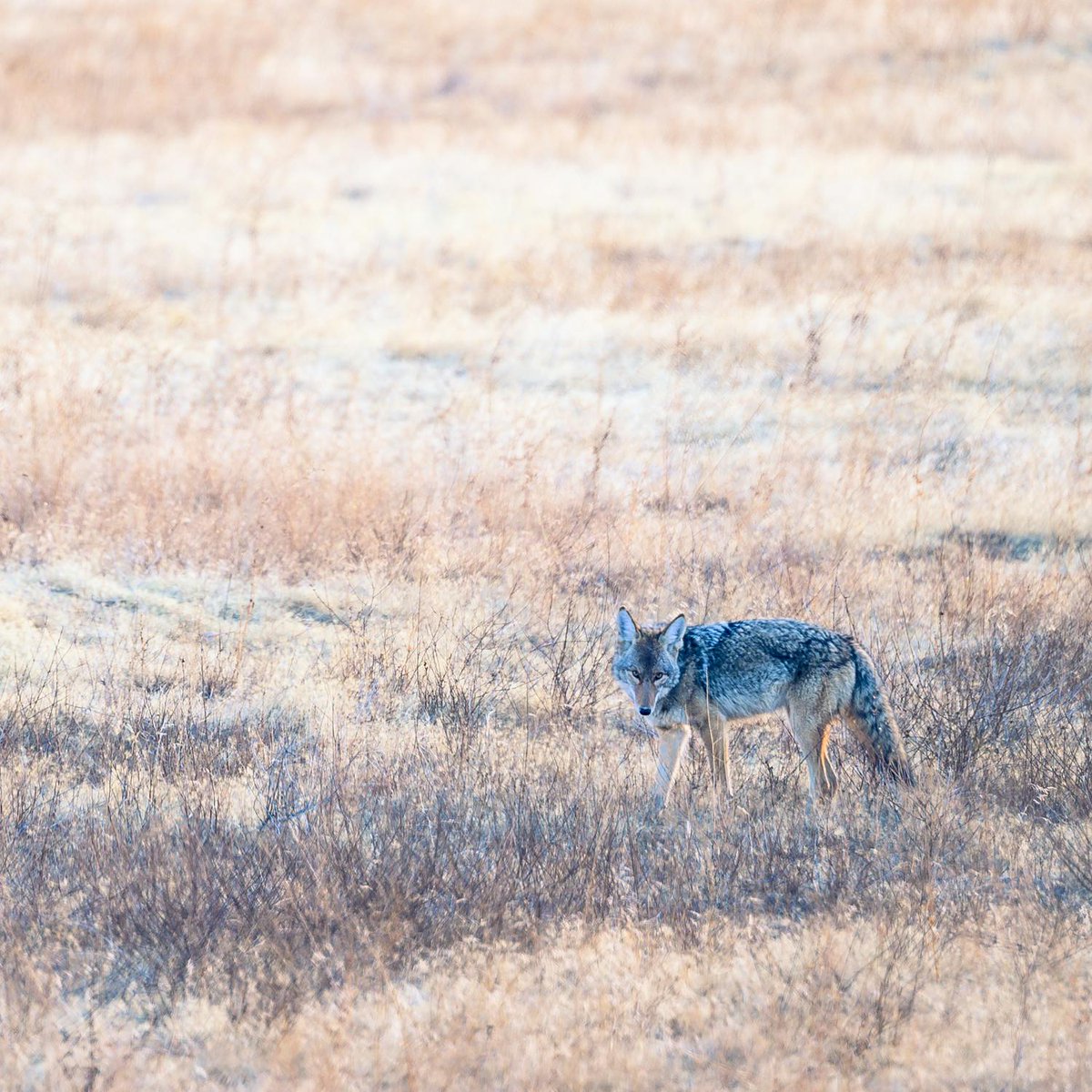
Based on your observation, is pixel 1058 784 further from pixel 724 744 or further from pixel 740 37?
pixel 740 37

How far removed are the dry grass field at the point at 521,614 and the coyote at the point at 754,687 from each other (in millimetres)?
183

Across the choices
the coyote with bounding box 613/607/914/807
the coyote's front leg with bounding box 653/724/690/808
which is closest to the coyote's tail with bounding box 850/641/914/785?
the coyote with bounding box 613/607/914/807

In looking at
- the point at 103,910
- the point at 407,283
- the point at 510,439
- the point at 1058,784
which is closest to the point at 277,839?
the point at 103,910

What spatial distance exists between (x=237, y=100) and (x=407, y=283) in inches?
494

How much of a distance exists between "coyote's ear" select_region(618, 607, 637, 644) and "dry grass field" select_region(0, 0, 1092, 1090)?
53 centimetres

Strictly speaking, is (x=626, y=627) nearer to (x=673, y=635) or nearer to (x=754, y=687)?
(x=673, y=635)

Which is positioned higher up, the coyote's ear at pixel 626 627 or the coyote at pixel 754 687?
the coyote's ear at pixel 626 627

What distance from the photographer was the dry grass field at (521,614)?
4.06m

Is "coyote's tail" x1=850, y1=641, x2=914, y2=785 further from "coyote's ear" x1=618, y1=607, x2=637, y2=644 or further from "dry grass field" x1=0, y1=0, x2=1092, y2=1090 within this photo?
"coyote's ear" x1=618, y1=607, x2=637, y2=644

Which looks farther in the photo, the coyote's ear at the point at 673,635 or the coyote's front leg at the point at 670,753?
the coyote's ear at the point at 673,635

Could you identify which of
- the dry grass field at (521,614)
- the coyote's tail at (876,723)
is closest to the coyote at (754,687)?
the coyote's tail at (876,723)

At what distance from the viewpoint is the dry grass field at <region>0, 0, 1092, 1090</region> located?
406 centimetres

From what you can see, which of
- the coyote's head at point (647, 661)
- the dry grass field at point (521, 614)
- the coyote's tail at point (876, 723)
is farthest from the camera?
the coyote's head at point (647, 661)

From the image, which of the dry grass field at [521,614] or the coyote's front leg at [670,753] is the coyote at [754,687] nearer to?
the coyote's front leg at [670,753]
